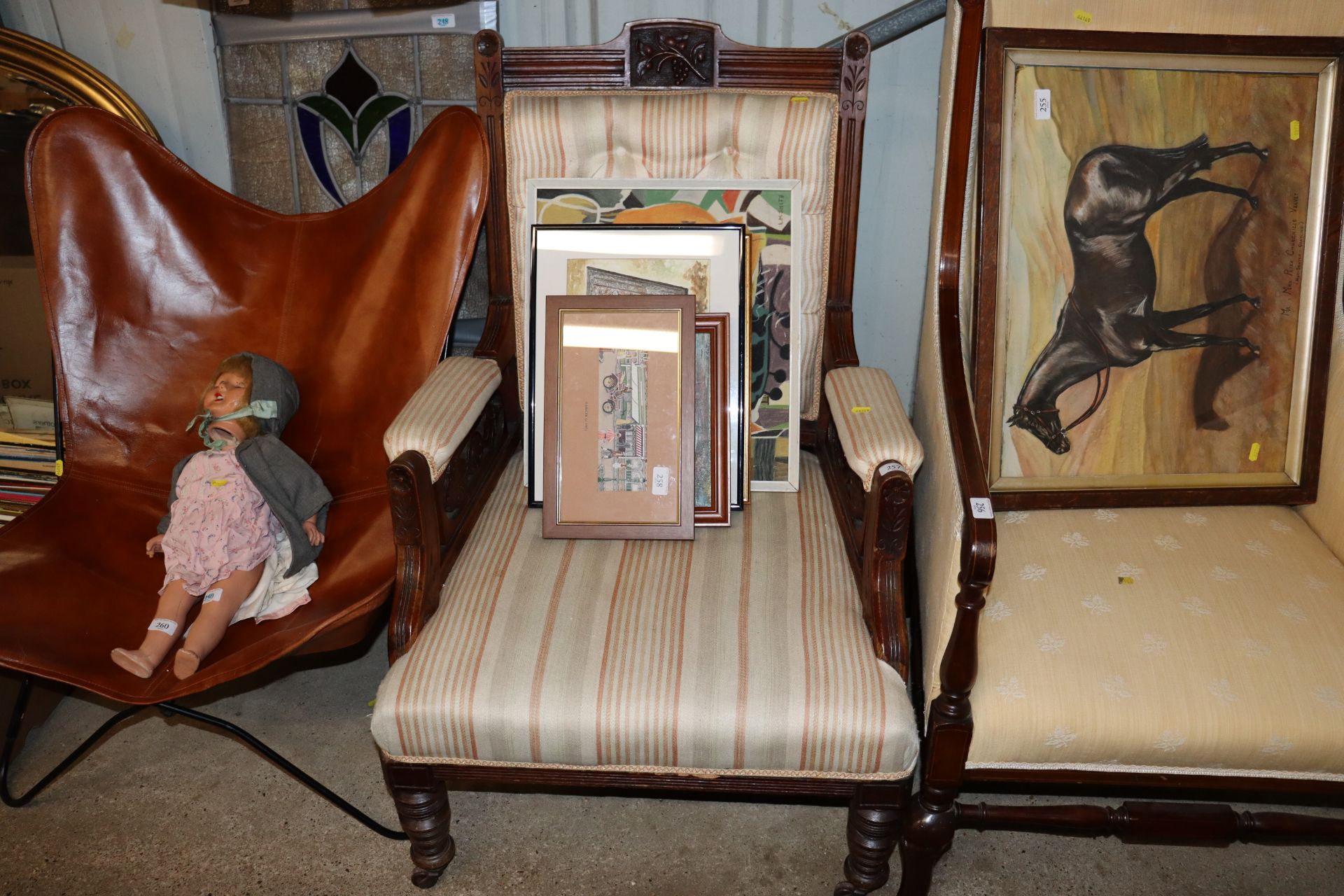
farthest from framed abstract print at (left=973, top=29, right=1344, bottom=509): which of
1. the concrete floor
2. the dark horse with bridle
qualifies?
the concrete floor

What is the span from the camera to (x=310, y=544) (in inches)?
70.1

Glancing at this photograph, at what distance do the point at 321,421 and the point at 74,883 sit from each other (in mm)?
928

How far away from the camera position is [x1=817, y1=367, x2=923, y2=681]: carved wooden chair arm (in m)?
1.43

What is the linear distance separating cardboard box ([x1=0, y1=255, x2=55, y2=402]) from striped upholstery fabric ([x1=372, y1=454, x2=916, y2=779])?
1.37m

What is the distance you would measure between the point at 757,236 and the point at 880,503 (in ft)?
2.14

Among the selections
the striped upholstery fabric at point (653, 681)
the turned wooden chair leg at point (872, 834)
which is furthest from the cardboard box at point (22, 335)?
the turned wooden chair leg at point (872, 834)

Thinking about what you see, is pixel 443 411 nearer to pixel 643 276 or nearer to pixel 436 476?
pixel 436 476

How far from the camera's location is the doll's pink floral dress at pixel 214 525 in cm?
168

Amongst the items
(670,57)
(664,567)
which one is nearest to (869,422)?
(664,567)

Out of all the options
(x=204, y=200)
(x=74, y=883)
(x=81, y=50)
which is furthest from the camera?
(x=81, y=50)

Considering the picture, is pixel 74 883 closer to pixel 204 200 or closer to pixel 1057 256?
pixel 204 200

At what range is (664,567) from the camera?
5.34 ft

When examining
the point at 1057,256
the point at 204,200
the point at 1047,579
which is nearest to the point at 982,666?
the point at 1047,579

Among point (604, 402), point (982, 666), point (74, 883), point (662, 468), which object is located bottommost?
point (74, 883)
